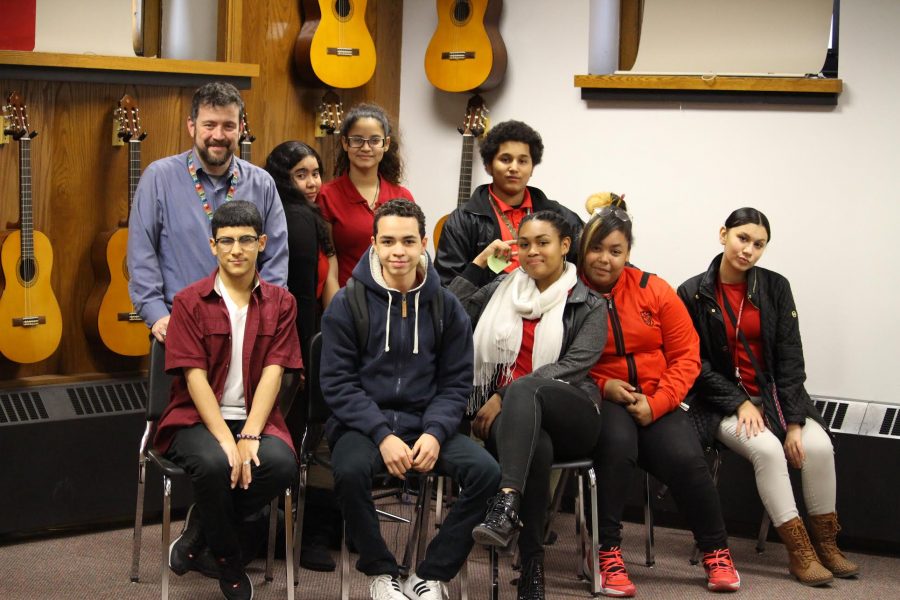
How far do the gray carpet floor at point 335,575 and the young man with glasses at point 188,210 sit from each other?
77cm

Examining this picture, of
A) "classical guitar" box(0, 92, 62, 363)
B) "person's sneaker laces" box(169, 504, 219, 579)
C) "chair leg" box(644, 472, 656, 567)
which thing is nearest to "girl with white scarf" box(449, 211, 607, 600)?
"chair leg" box(644, 472, 656, 567)

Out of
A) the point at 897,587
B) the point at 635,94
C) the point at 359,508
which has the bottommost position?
the point at 897,587

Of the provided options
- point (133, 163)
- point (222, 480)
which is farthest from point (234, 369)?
point (133, 163)

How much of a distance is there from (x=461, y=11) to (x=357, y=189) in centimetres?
130

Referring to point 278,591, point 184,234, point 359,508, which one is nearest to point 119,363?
point 184,234

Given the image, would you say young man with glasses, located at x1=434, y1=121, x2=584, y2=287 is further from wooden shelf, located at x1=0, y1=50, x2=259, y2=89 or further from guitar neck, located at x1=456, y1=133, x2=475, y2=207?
wooden shelf, located at x1=0, y1=50, x2=259, y2=89

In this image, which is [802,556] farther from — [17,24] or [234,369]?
[17,24]

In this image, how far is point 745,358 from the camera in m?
3.88

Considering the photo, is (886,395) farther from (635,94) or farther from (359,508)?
(359,508)

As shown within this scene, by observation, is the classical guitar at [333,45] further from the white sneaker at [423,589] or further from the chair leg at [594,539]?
the white sneaker at [423,589]

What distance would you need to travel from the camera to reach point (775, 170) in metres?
4.48

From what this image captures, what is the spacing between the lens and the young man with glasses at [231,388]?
314 centimetres

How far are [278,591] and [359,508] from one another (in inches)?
19.9

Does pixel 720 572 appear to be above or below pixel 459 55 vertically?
below
